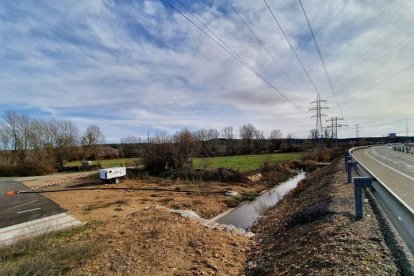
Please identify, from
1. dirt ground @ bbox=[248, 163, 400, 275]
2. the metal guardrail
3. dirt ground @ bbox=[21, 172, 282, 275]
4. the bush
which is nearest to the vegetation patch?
dirt ground @ bbox=[21, 172, 282, 275]

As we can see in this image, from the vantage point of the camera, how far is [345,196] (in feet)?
33.0

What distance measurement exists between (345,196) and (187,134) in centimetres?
2349

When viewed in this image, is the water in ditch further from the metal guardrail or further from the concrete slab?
the metal guardrail

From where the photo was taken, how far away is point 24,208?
16062mm

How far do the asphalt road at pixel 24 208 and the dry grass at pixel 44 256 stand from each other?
4.23 metres

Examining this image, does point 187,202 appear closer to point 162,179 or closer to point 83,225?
point 83,225

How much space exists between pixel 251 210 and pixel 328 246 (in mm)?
11538

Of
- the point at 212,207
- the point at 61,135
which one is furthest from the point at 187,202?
the point at 61,135

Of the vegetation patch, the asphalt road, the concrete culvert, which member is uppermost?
the asphalt road

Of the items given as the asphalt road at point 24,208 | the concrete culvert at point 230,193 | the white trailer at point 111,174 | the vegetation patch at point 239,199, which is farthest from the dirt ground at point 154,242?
the white trailer at point 111,174

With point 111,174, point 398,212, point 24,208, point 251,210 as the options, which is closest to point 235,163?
point 111,174

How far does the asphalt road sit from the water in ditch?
8.71 m

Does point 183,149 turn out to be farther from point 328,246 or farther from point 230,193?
point 328,246

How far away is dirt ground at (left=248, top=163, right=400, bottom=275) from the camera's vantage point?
5.07 m
